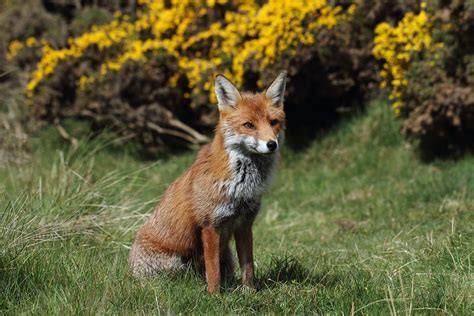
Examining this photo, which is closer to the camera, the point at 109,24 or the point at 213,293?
the point at 213,293

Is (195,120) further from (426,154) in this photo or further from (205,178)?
(205,178)

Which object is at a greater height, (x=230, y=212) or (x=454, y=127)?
(x=230, y=212)

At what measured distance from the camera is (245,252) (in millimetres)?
4945

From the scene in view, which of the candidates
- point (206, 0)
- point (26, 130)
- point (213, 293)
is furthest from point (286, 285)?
point (26, 130)

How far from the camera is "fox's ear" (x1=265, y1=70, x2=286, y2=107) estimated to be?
16.4 ft

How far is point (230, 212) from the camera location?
481cm

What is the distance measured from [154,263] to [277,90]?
1.64 metres

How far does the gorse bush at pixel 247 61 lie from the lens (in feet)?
29.5

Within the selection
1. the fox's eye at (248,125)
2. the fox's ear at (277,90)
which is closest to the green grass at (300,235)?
the fox's eye at (248,125)

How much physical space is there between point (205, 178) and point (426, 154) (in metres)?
5.49

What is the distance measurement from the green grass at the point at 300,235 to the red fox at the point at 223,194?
0.73ft

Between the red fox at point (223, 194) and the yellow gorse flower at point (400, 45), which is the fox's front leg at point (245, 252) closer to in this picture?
the red fox at point (223, 194)

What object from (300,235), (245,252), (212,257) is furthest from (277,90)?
(300,235)

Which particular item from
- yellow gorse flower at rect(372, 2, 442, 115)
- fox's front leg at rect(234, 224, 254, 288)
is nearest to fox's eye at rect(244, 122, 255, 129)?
fox's front leg at rect(234, 224, 254, 288)
